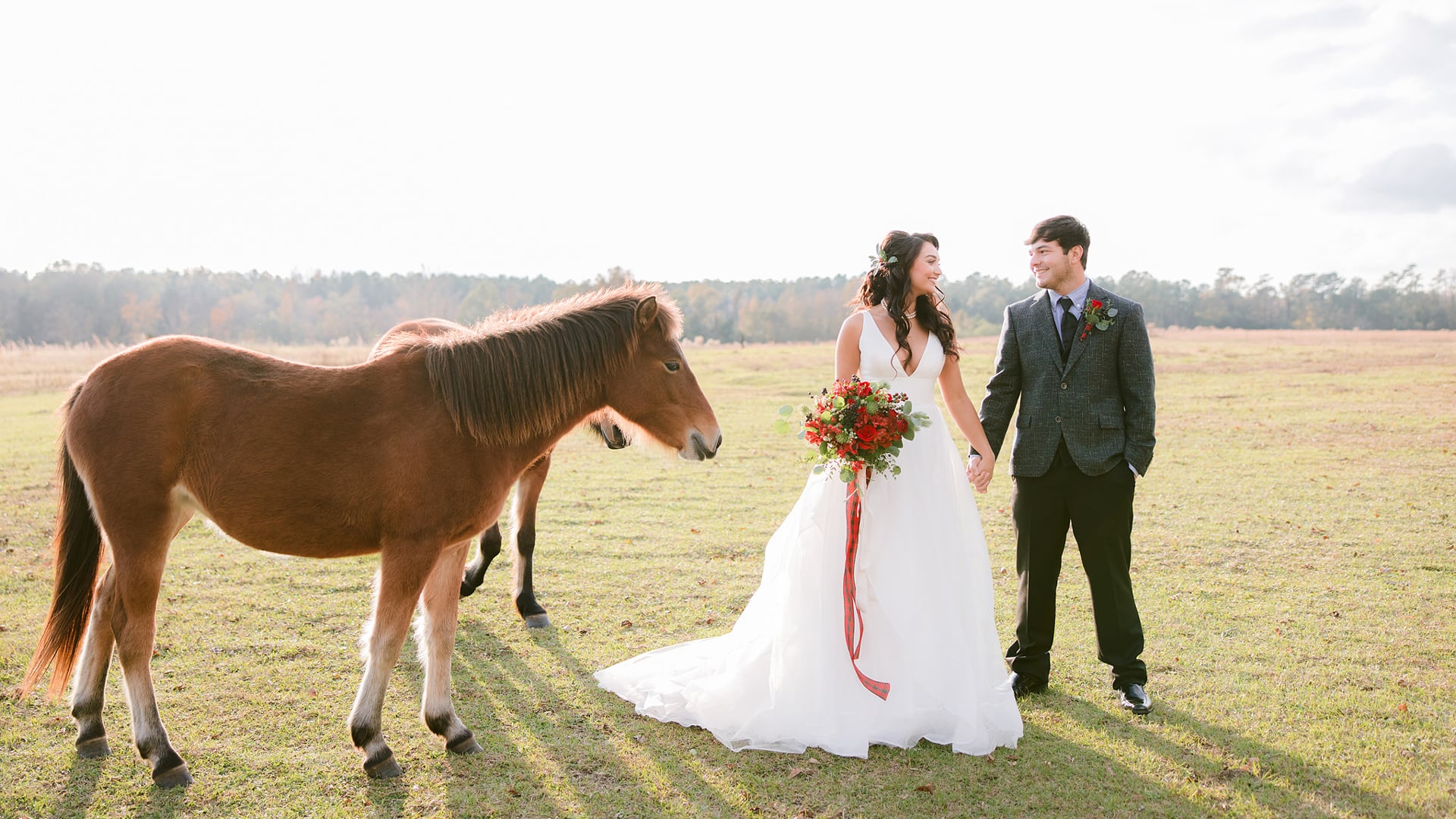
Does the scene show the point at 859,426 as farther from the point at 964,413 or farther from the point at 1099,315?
the point at 1099,315

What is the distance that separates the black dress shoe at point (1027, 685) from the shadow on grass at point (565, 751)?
1.92 metres

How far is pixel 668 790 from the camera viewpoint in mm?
3650

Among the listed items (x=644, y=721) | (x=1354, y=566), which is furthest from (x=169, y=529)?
(x=1354, y=566)

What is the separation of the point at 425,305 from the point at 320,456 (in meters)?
77.0

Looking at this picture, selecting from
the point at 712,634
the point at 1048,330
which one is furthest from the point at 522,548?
the point at 1048,330

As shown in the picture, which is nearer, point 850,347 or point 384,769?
point 384,769

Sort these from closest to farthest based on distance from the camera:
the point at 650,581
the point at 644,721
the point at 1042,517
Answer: the point at 644,721
the point at 1042,517
the point at 650,581

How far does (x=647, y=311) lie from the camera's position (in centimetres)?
393

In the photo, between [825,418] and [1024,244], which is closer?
[825,418]

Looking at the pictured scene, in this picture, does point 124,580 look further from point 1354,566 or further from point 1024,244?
point 1354,566

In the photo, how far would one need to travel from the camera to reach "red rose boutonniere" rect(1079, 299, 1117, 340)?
440cm

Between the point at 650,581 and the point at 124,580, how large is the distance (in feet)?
13.2

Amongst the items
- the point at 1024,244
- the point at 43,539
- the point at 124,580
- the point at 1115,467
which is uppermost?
the point at 1024,244

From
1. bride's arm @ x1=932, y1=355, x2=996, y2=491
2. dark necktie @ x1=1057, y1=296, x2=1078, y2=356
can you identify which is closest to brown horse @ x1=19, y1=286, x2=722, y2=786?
bride's arm @ x1=932, y1=355, x2=996, y2=491
